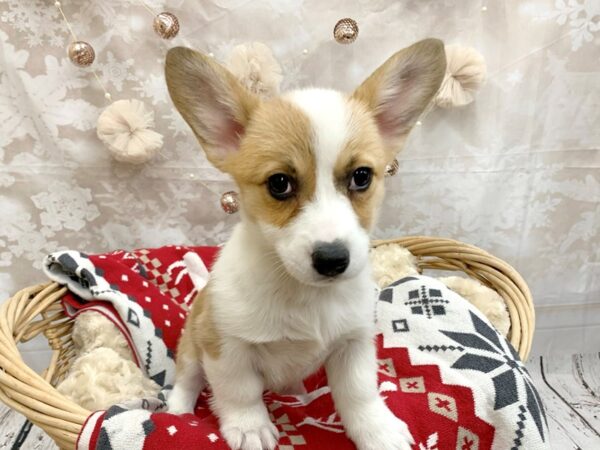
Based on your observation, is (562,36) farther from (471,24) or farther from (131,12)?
(131,12)

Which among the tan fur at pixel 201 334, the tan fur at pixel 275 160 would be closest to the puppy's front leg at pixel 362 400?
the tan fur at pixel 201 334

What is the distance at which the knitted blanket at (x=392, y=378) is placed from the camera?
1211mm

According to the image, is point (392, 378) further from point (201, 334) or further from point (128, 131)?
point (128, 131)

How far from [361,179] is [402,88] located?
0.38 meters

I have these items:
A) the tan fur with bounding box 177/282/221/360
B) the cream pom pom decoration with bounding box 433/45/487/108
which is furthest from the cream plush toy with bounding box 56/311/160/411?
the cream pom pom decoration with bounding box 433/45/487/108

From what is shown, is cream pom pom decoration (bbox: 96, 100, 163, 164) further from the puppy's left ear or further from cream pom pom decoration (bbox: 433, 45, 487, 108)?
cream pom pom decoration (bbox: 433, 45, 487, 108)

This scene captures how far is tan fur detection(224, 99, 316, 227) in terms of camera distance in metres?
1.12

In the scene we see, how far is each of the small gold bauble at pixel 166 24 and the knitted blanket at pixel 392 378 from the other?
0.93 metres

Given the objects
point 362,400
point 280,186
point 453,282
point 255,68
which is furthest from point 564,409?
point 255,68

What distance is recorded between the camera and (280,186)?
3.78 ft

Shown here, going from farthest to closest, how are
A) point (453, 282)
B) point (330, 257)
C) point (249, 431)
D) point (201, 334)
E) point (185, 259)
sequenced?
1. point (185, 259)
2. point (453, 282)
3. point (201, 334)
4. point (249, 431)
5. point (330, 257)

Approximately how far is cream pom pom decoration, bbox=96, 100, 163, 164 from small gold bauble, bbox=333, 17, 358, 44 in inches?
35.6

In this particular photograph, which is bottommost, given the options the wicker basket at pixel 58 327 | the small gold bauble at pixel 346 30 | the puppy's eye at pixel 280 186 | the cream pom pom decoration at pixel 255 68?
the wicker basket at pixel 58 327

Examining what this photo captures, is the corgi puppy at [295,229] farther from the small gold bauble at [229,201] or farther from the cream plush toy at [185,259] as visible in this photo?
the small gold bauble at [229,201]
